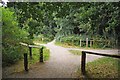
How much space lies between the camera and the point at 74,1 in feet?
27.4

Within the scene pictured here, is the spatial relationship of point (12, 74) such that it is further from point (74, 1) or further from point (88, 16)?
point (88, 16)

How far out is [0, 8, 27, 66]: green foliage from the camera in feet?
32.2

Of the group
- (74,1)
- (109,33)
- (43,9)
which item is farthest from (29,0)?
(109,33)

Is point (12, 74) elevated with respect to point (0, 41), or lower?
lower

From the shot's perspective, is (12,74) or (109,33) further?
(109,33)

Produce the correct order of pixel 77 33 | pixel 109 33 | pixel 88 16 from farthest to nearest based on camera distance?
pixel 77 33, pixel 109 33, pixel 88 16

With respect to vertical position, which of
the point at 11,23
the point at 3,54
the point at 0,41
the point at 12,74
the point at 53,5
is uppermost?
the point at 53,5

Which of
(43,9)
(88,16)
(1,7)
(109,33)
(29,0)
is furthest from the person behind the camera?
(109,33)

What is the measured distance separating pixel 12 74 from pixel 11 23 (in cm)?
330

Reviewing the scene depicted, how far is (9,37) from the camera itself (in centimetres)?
1034

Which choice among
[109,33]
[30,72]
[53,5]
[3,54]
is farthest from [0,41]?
[109,33]

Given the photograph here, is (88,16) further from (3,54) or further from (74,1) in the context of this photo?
(3,54)

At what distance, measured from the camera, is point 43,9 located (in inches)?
333

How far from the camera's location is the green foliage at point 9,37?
9.81m
